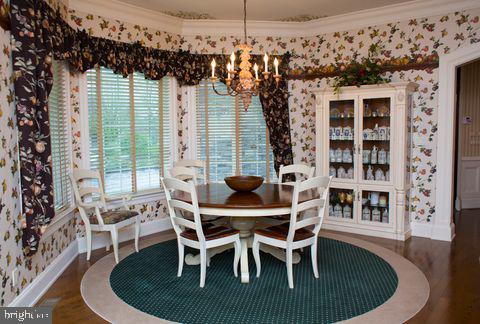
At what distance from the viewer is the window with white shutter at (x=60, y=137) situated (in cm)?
398

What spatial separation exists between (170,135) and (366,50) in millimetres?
2911

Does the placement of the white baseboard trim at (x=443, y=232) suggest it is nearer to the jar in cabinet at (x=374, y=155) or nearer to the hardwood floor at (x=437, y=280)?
the hardwood floor at (x=437, y=280)

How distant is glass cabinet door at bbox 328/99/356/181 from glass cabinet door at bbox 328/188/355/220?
7.6 inches

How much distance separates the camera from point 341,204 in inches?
208

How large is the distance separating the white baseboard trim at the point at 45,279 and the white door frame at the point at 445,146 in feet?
13.8

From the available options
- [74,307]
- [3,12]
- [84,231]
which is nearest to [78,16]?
[3,12]

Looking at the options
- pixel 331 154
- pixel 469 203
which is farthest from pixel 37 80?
pixel 469 203

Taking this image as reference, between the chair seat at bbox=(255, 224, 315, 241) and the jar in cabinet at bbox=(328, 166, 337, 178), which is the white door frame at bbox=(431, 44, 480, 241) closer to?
the jar in cabinet at bbox=(328, 166, 337, 178)

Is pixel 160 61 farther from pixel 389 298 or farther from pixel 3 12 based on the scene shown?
pixel 389 298

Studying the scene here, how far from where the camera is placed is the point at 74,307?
10.0 feet

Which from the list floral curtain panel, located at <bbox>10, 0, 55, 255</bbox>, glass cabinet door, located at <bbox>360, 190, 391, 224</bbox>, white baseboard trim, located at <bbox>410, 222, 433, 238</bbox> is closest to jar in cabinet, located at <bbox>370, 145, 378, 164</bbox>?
glass cabinet door, located at <bbox>360, 190, 391, 224</bbox>

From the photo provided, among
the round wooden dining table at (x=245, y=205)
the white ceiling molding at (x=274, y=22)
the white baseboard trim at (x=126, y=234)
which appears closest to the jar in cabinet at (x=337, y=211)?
the round wooden dining table at (x=245, y=205)

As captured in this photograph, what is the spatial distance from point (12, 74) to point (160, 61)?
247 cm

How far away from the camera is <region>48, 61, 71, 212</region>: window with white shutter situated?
398cm
